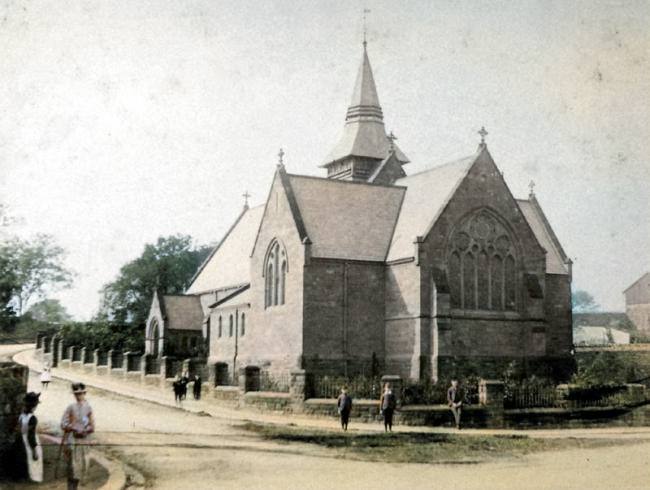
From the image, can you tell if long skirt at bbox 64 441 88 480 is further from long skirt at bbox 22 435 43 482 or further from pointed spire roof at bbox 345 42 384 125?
pointed spire roof at bbox 345 42 384 125

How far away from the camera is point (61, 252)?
2580cm

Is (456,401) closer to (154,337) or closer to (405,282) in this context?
(405,282)

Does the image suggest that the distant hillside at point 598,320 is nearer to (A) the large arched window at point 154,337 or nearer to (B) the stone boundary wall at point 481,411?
(A) the large arched window at point 154,337

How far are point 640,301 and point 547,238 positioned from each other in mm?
10691

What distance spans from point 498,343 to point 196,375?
17.0 meters

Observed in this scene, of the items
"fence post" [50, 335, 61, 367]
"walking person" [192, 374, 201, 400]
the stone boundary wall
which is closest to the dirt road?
the stone boundary wall

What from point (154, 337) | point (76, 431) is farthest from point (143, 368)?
point (76, 431)

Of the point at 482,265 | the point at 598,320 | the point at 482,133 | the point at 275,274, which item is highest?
the point at 482,133

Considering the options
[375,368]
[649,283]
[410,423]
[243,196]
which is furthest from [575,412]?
[243,196]

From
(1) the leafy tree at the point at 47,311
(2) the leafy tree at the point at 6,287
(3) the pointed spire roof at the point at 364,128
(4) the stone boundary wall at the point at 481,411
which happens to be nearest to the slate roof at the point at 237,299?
(1) the leafy tree at the point at 47,311

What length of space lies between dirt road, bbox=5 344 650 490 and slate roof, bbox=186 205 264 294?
3610 centimetres

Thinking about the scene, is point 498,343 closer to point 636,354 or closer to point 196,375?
point 636,354

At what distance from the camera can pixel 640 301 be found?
4316 centimetres

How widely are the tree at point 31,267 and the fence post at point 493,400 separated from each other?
1719cm
